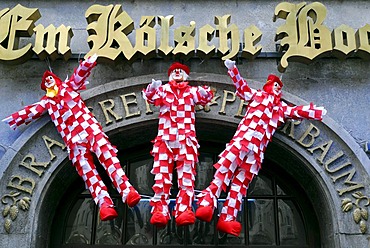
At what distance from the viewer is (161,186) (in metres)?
5.66

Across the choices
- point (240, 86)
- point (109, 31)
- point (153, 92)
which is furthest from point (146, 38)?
point (240, 86)

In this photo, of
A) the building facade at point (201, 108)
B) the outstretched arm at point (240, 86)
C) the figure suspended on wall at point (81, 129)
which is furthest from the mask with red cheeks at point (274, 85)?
the figure suspended on wall at point (81, 129)

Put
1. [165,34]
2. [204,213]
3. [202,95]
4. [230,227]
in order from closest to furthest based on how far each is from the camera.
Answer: [204,213] < [230,227] < [202,95] < [165,34]

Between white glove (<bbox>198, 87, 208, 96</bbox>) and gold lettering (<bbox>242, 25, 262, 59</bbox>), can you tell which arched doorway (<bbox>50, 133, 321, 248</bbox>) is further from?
gold lettering (<bbox>242, 25, 262, 59</bbox>)

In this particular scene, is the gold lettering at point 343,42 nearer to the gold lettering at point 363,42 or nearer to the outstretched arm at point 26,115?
the gold lettering at point 363,42

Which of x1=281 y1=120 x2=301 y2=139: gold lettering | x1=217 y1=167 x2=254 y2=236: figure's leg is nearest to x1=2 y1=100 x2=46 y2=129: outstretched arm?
x1=217 y1=167 x2=254 y2=236: figure's leg

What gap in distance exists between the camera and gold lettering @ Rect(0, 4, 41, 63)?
664cm

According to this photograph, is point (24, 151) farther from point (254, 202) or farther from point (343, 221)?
point (343, 221)

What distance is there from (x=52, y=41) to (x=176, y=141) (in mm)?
2147

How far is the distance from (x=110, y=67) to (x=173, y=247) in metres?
2.41

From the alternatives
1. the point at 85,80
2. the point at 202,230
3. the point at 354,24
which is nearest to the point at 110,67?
the point at 85,80

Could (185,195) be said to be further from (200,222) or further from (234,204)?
(200,222)

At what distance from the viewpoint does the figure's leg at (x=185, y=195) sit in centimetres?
542

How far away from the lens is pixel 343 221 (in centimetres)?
590
